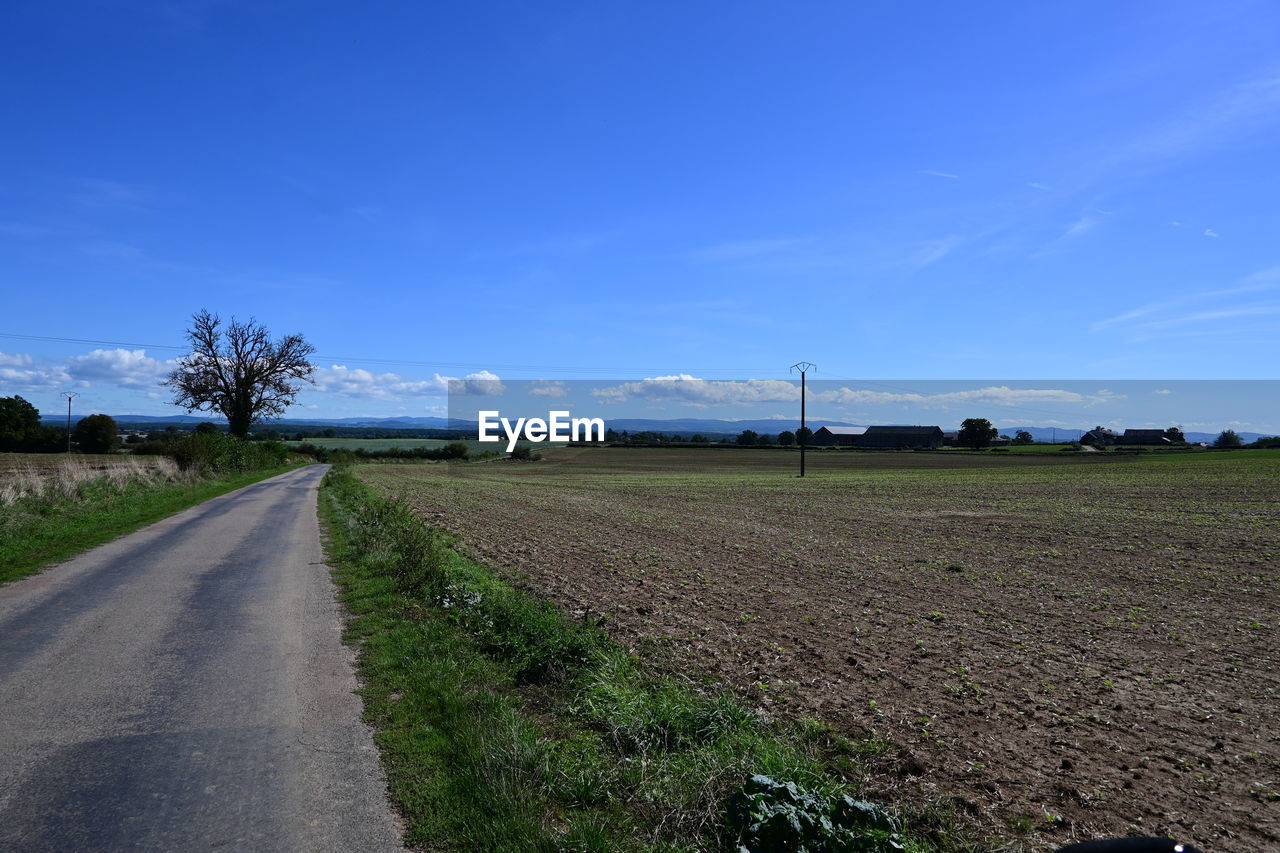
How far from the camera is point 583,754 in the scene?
5.24 meters

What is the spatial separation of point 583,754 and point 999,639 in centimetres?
611

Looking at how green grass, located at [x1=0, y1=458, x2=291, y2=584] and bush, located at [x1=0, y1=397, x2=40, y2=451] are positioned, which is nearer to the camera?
green grass, located at [x1=0, y1=458, x2=291, y2=584]

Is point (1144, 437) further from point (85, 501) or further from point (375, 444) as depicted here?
point (85, 501)

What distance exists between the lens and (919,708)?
6.49 metres

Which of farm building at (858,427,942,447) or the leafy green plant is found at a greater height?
farm building at (858,427,942,447)

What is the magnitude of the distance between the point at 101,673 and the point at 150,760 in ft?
8.13

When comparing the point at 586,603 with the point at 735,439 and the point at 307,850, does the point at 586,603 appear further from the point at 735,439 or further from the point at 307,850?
the point at 735,439

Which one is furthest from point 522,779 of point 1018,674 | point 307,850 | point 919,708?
point 1018,674

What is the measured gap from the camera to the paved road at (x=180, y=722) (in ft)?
13.6

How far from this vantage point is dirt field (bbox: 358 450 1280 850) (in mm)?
5066

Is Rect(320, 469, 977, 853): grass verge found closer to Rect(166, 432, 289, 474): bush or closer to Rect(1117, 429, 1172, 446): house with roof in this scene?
Rect(166, 432, 289, 474): bush

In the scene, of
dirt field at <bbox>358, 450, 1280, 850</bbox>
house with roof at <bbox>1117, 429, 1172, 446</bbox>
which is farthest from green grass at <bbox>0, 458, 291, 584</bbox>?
house with roof at <bbox>1117, 429, 1172, 446</bbox>

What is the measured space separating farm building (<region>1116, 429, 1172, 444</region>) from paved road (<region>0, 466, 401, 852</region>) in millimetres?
150596

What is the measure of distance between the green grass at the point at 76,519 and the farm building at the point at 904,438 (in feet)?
394
